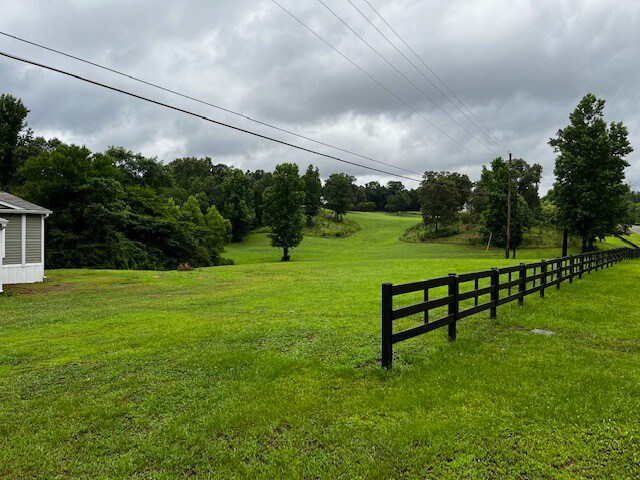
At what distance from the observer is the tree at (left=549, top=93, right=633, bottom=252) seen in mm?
38375

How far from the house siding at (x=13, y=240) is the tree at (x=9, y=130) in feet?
134

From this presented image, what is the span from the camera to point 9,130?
53.7 metres

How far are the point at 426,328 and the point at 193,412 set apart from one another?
392cm

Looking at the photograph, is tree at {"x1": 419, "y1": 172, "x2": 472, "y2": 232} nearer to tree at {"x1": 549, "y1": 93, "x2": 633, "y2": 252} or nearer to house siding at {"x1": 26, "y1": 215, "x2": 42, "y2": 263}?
tree at {"x1": 549, "y1": 93, "x2": 633, "y2": 252}

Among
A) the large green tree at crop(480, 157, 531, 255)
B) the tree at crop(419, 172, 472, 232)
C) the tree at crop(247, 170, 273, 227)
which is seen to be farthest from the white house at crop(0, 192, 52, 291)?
the tree at crop(247, 170, 273, 227)

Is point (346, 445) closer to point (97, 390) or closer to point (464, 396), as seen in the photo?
point (464, 396)

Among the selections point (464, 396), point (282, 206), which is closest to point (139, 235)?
point (282, 206)

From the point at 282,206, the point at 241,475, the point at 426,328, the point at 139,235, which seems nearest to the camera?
the point at 241,475

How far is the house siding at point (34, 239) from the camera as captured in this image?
19.9 meters

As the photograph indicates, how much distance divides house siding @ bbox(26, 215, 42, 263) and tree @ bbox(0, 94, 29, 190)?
133 ft

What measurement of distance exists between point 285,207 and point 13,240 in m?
35.9

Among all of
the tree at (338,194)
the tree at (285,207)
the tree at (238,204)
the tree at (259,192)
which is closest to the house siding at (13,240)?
the tree at (285,207)

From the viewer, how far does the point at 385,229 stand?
88500 millimetres

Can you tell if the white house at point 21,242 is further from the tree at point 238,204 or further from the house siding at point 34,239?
the tree at point 238,204
